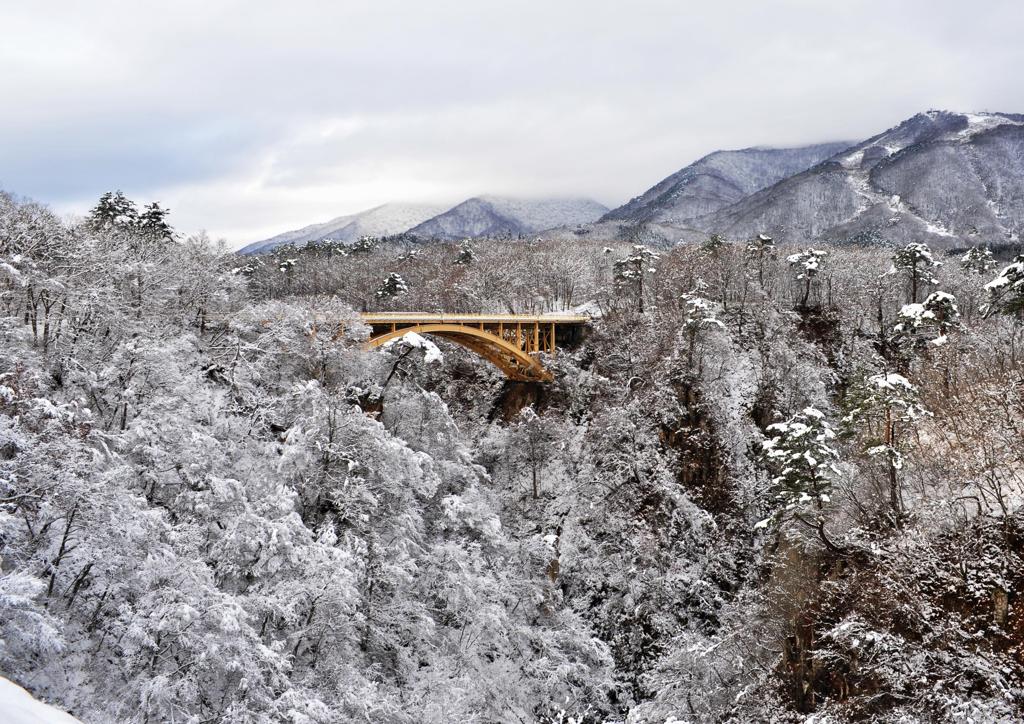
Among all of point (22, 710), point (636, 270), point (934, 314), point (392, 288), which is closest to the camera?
point (22, 710)

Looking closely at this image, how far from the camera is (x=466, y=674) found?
19.8 metres

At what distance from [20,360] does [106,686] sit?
896 centimetres

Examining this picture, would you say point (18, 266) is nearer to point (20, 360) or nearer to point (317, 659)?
point (20, 360)

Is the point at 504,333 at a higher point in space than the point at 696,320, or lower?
lower

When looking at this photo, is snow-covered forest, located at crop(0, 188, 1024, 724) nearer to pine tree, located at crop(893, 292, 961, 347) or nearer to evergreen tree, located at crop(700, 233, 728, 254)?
pine tree, located at crop(893, 292, 961, 347)

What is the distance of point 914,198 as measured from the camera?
17088 cm

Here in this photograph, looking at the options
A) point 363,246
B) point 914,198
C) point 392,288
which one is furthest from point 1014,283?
point 914,198

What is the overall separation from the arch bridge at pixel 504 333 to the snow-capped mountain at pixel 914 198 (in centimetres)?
13143

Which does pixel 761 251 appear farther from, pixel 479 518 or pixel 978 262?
pixel 479 518

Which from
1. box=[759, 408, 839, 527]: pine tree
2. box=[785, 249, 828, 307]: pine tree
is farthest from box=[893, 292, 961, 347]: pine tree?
box=[759, 408, 839, 527]: pine tree

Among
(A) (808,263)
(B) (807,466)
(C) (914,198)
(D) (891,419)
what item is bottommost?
(B) (807,466)

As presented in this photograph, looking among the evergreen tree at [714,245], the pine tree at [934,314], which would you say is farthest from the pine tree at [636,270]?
the pine tree at [934,314]

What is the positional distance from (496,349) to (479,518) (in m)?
18.0

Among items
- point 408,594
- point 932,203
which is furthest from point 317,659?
point 932,203
